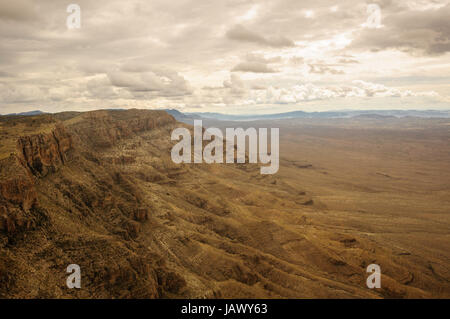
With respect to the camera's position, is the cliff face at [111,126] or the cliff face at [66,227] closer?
the cliff face at [66,227]

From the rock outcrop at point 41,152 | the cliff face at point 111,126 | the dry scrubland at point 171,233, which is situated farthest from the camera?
the cliff face at point 111,126

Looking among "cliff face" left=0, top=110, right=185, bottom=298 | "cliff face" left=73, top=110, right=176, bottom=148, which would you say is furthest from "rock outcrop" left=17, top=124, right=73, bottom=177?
"cliff face" left=73, top=110, right=176, bottom=148

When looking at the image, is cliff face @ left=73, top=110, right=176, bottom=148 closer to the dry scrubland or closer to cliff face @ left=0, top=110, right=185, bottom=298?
the dry scrubland

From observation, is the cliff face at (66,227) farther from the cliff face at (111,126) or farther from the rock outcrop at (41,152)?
the cliff face at (111,126)

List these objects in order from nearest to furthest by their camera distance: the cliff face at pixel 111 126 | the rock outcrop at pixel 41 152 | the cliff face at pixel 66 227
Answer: the cliff face at pixel 66 227
the rock outcrop at pixel 41 152
the cliff face at pixel 111 126

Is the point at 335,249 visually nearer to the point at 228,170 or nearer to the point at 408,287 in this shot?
the point at 408,287

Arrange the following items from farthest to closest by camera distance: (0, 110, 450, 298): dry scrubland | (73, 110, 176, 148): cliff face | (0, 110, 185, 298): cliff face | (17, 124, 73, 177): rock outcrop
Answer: (73, 110, 176, 148): cliff face
(17, 124, 73, 177): rock outcrop
(0, 110, 450, 298): dry scrubland
(0, 110, 185, 298): cliff face

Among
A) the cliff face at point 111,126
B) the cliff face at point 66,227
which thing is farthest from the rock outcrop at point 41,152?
the cliff face at point 111,126

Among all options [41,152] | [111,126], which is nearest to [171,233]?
[41,152]

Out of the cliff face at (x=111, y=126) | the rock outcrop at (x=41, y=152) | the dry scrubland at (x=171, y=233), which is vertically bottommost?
the dry scrubland at (x=171, y=233)

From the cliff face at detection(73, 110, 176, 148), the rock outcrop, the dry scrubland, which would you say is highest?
the cliff face at detection(73, 110, 176, 148)
